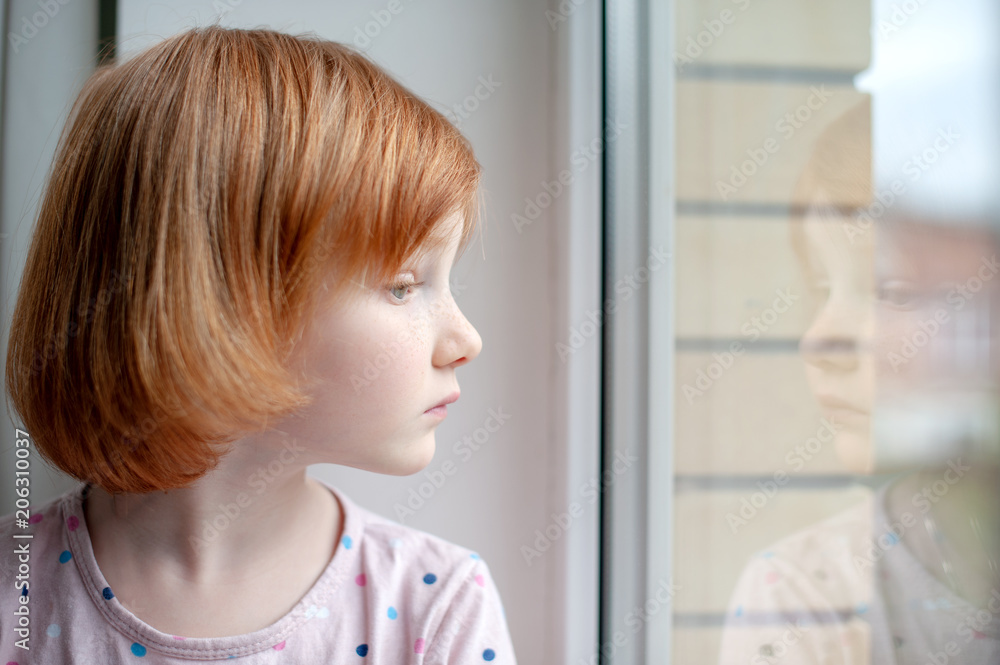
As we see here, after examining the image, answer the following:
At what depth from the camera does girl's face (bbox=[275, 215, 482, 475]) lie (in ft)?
1.88

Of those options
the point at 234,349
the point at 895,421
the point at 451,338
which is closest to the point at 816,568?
the point at 895,421

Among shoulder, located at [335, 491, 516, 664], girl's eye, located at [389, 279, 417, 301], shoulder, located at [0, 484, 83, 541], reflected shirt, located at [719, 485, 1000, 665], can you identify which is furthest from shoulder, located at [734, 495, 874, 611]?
shoulder, located at [0, 484, 83, 541]

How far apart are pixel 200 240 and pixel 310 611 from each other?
1.34 ft

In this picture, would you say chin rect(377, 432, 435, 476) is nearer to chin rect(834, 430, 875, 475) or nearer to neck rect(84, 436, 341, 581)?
neck rect(84, 436, 341, 581)

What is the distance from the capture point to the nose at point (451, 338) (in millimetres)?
627

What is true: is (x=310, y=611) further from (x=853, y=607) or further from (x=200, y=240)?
(x=853, y=607)

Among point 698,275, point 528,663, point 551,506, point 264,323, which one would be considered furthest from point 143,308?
point 528,663

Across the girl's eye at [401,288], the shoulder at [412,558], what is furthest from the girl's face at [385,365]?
the shoulder at [412,558]

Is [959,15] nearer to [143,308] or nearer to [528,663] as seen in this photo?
[143,308]

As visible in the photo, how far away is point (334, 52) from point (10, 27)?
654 millimetres

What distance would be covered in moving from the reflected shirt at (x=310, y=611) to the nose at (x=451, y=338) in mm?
267

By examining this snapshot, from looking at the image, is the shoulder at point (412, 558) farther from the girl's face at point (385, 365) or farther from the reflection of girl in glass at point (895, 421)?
the reflection of girl in glass at point (895, 421)

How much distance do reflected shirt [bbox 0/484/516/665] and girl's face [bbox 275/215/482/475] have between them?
168 millimetres

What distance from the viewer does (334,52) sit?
643mm
